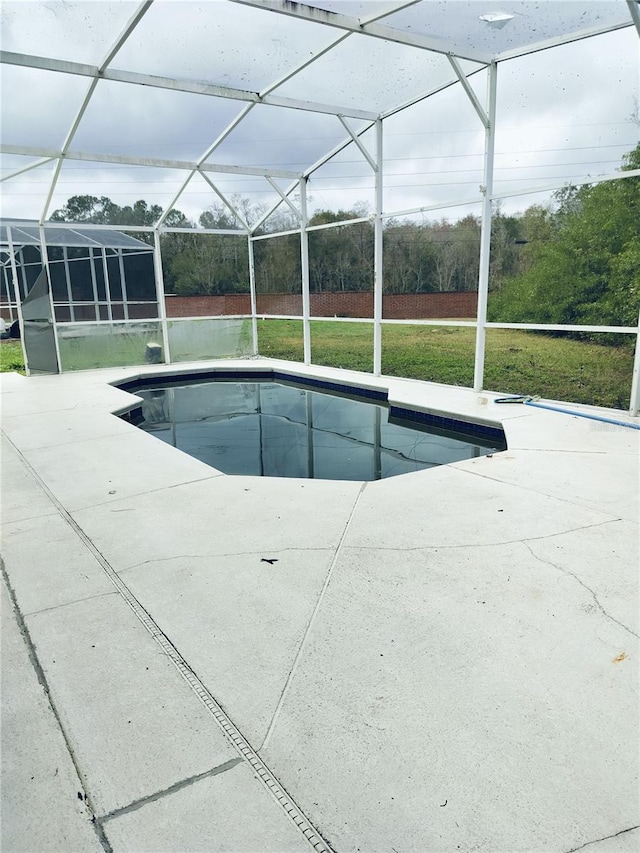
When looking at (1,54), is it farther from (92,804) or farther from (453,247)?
(453,247)

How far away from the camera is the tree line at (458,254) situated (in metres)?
6.53

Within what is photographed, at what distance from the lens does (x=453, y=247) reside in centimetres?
902

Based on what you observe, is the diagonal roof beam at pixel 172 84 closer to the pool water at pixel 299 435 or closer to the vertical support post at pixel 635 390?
the pool water at pixel 299 435

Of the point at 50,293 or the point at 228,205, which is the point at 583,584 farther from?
the point at 50,293

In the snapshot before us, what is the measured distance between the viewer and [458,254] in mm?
8984

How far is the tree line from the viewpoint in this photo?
6.53 m

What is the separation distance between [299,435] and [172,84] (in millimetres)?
3865

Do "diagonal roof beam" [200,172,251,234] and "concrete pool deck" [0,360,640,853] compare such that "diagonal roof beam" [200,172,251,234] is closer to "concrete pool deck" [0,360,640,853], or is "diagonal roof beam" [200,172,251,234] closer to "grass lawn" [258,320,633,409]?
"grass lawn" [258,320,633,409]

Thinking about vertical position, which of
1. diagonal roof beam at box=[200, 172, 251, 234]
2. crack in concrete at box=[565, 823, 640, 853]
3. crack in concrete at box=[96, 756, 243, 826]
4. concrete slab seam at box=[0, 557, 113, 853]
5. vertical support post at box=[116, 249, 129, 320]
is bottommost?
crack in concrete at box=[565, 823, 640, 853]

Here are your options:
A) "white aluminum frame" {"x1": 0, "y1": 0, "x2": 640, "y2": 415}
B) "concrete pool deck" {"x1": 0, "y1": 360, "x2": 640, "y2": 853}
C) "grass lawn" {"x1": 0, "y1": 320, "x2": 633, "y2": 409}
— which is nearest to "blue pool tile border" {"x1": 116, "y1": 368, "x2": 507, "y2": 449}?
"white aluminum frame" {"x1": 0, "y1": 0, "x2": 640, "y2": 415}

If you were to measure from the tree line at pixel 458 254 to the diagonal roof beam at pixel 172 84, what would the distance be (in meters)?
1.42

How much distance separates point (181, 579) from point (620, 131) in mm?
6143

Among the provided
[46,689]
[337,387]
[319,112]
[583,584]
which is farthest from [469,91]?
[46,689]

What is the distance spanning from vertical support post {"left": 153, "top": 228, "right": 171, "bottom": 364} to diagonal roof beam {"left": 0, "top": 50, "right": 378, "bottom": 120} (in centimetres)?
342
